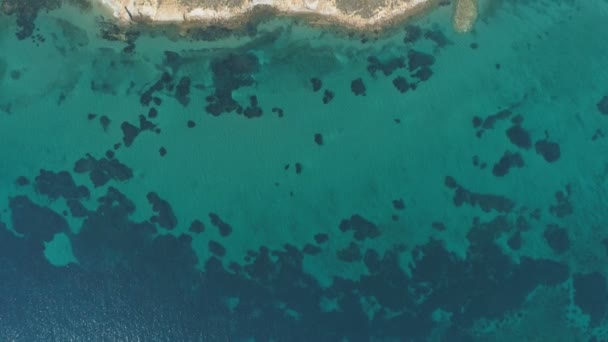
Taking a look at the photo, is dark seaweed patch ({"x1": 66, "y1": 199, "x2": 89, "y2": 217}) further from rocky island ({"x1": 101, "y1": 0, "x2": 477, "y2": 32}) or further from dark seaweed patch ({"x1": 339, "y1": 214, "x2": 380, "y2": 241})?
dark seaweed patch ({"x1": 339, "y1": 214, "x2": 380, "y2": 241})

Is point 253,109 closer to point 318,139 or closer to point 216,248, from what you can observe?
point 318,139

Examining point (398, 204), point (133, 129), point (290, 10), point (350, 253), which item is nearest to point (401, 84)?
point (398, 204)

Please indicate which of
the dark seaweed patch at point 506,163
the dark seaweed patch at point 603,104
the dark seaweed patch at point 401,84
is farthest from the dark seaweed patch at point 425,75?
the dark seaweed patch at point 603,104

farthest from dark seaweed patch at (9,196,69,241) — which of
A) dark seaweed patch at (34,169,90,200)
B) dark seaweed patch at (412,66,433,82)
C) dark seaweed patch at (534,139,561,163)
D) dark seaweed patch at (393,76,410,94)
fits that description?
dark seaweed patch at (534,139,561,163)

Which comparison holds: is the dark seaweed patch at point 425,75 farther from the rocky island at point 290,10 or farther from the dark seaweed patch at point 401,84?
the rocky island at point 290,10

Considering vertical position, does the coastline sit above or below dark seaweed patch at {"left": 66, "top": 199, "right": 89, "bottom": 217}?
above
